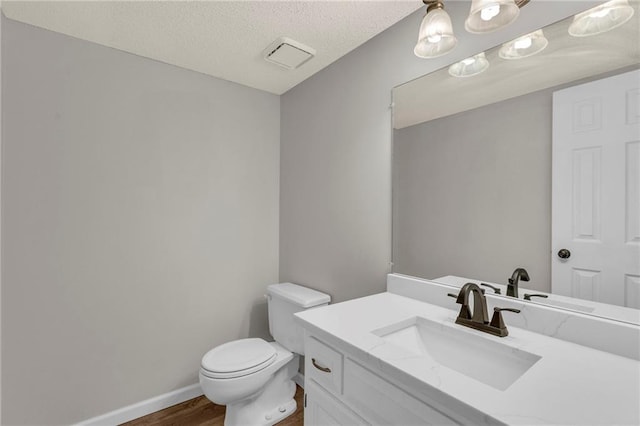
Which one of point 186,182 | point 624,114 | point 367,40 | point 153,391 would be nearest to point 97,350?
point 153,391

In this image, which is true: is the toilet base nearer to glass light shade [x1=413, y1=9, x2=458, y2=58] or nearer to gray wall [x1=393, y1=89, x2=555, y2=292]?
gray wall [x1=393, y1=89, x2=555, y2=292]

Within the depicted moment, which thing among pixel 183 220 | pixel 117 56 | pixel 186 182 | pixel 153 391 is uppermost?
pixel 117 56

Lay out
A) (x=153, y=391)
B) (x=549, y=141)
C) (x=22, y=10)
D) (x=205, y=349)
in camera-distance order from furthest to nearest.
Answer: (x=205, y=349), (x=153, y=391), (x=22, y=10), (x=549, y=141)

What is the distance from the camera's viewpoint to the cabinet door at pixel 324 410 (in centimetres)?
99

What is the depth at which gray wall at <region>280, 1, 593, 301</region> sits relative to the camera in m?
1.60

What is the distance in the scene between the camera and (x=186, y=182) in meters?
2.12

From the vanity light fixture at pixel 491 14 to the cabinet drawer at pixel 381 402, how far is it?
4.06ft

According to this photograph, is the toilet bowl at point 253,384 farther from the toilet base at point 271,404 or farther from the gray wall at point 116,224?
the gray wall at point 116,224

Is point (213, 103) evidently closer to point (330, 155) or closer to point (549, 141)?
point (330, 155)

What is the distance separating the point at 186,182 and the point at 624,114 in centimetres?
217

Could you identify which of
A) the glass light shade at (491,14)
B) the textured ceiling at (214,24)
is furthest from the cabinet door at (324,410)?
the textured ceiling at (214,24)

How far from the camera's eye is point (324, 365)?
110 centimetres

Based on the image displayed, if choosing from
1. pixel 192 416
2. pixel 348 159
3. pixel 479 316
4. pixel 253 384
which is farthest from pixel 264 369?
pixel 348 159

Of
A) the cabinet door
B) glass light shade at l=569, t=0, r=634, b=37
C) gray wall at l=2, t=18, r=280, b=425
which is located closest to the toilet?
gray wall at l=2, t=18, r=280, b=425
